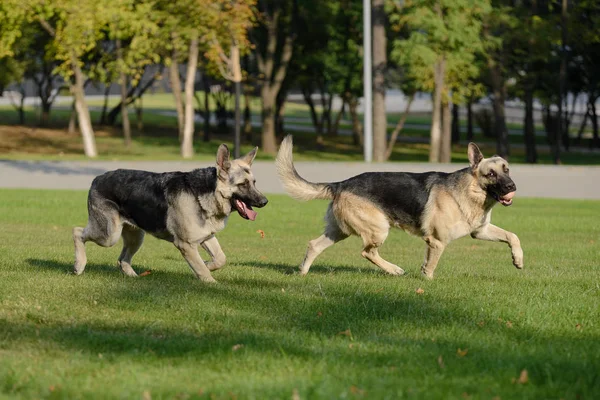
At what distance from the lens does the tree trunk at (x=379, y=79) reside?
37312 mm

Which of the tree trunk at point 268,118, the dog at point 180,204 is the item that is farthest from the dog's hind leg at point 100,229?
the tree trunk at point 268,118

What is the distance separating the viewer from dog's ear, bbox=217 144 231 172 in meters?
9.61

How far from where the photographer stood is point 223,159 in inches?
381

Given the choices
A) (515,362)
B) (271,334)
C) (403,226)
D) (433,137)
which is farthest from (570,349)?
(433,137)

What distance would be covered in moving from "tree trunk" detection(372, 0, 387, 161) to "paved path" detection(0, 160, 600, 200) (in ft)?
18.5

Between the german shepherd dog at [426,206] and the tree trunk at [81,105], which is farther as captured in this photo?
the tree trunk at [81,105]

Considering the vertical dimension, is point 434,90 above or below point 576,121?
above

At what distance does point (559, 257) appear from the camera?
13656 mm

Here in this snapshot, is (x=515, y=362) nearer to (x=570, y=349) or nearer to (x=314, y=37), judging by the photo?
(x=570, y=349)

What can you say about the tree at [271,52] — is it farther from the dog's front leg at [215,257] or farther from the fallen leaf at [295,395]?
the fallen leaf at [295,395]

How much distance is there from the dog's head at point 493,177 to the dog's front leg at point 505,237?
1.13ft

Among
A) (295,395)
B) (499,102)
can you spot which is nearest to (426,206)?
(295,395)

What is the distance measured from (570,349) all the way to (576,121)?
8792cm

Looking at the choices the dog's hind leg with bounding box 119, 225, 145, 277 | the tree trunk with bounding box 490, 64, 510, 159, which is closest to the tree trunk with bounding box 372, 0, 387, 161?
the tree trunk with bounding box 490, 64, 510, 159
